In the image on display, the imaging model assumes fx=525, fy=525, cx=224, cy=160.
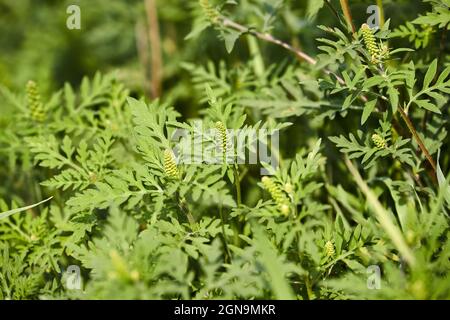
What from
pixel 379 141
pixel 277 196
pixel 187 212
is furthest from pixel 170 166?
pixel 379 141

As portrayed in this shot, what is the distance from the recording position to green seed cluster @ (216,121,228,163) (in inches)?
58.8

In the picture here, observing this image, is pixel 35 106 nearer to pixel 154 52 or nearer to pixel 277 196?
pixel 154 52

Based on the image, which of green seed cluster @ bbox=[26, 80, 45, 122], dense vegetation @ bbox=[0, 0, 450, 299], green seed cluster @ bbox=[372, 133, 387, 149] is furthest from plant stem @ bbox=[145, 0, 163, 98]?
green seed cluster @ bbox=[372, 133, 387, 149]

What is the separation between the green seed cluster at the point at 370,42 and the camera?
1452 mm

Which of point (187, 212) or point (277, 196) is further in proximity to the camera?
point (187, 212)

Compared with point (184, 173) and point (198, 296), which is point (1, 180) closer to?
point (184, 173)

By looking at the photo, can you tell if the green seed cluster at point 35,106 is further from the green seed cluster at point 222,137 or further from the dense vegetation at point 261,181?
the green seed cluster at point 222,137

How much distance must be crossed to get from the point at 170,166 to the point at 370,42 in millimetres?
658

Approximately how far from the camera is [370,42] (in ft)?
4.81

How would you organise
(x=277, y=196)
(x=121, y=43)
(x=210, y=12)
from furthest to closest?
1. (x=121, y=43)
2. (x=210, y=12)
3. (x=277, y=196)

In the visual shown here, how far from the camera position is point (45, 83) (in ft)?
8.48

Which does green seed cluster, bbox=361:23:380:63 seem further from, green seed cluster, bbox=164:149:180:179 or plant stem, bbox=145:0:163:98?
plant stem, bbox=145:0:163:98

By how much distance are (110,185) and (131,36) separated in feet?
5.85

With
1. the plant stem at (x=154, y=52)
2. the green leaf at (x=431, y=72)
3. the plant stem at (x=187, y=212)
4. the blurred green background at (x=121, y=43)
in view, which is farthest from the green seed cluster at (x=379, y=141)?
the plant stem at (x=154, y=52)
